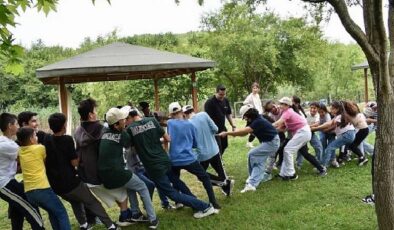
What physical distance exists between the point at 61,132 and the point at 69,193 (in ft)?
2.51

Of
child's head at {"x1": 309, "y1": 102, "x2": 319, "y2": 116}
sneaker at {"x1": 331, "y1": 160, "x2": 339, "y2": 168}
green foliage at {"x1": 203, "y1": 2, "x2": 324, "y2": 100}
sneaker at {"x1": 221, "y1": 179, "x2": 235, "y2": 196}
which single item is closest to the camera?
sneaker at {"x1": 221, "y1": 179, "x2": 235, "y2": 196}

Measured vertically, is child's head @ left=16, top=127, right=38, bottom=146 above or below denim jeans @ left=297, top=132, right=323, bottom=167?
above

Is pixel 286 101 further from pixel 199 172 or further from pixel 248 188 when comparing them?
pixel 199 172

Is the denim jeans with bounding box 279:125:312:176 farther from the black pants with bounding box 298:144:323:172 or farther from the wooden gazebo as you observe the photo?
Result: the wooden gazebo

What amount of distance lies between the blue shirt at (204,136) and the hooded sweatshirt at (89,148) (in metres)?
1.63

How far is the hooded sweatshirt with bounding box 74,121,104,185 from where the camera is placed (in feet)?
18.7

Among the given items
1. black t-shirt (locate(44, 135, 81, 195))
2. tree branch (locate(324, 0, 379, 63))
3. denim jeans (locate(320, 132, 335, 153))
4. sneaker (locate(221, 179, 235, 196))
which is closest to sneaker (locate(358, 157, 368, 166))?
denim jeans (locate(320, 132, 335, 153))

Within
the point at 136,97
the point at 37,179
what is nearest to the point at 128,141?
the point at 37,179

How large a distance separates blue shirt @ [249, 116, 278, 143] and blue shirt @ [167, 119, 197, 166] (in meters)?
1.49

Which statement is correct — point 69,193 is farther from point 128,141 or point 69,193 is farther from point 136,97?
point 136,97

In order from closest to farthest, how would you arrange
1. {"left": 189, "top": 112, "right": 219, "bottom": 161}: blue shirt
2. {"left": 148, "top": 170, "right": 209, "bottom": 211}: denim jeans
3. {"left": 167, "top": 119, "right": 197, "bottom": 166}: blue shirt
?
1. {"left": 148, "top": 170, "right": 209, "bottom": 211}: denim jeans
2. {"left": 167, "top": 119, "right": 197, "bottom": 166}: blue shirt
3. {"left": 189, "top": 112, "right": 219, "bottom": 161}: blue shirt

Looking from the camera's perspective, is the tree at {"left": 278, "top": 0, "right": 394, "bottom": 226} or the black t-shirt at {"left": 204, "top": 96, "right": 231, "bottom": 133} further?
the black t-shirt at {"left": 204, "top": 96, "right": 231, "bottom": 133}

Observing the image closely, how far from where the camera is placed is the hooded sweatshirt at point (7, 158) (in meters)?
5.11

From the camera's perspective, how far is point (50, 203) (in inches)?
199
